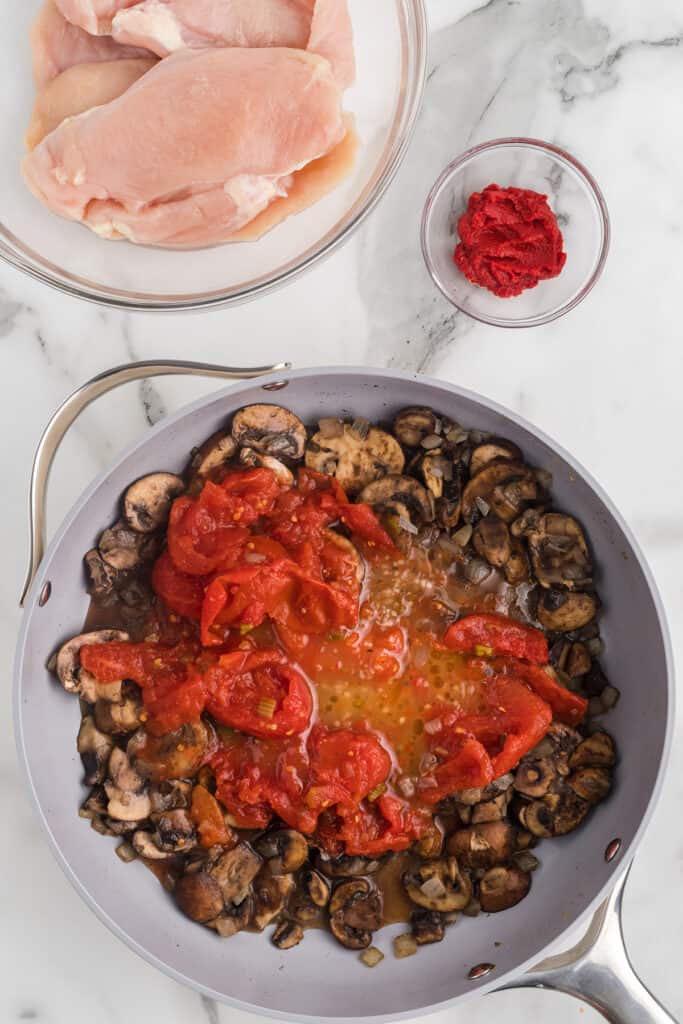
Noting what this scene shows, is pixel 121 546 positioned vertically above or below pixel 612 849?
above

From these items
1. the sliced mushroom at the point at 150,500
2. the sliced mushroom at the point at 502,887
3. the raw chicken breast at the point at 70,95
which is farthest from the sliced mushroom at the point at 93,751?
the raw chicken breast at the point at 70,95

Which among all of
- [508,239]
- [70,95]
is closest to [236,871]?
[508,239]

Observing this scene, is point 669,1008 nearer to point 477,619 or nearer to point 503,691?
point 503,691

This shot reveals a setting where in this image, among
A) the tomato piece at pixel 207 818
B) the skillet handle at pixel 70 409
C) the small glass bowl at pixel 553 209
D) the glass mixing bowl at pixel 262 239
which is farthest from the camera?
the small glass bowl at pixel 553 209

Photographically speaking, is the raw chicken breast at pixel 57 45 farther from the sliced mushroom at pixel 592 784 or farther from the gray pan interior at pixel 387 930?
the sliced mushroom at pixel 592 784

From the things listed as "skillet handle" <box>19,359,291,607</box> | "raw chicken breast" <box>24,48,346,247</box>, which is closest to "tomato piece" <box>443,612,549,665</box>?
"skillet handle" <box>19,359,291,607</box>

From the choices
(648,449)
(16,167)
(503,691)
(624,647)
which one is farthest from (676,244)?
(16,167)

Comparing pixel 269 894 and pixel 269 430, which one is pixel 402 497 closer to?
pixel 269 430
